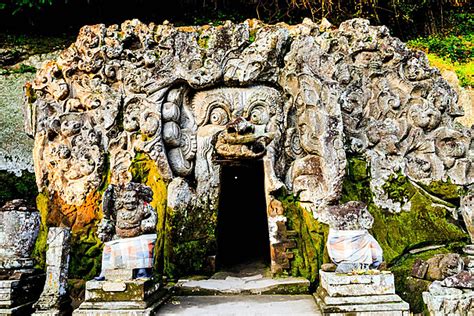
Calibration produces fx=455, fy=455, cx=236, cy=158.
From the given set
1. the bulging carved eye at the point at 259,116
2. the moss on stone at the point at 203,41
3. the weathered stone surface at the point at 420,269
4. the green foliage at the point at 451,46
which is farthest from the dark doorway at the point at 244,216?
the green foliage at the point at 451,46

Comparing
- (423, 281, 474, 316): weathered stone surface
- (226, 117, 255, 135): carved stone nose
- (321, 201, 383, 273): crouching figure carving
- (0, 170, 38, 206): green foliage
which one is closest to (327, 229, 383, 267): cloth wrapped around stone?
(321, 201, 383, 273): crouching figure carving

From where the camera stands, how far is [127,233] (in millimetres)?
5414

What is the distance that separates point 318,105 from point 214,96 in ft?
6.11

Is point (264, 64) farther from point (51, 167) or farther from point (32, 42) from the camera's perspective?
point (32, 42)

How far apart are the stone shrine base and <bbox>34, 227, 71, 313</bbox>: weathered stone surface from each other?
1.13 ft

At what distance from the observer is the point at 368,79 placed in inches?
349

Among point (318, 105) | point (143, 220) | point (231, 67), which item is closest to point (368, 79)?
point (318, 105)

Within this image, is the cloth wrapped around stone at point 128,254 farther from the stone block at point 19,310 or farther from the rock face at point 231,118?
the rock face at point 231,118

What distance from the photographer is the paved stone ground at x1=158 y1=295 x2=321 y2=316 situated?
18.5 feet

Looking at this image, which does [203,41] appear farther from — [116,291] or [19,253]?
[116,291]

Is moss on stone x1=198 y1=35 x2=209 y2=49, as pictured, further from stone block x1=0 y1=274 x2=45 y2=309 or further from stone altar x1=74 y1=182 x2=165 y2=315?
stone block x1=0 y1=274 x2=45 y2=309

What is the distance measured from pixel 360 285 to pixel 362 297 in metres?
0.13

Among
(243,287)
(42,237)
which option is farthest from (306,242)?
(42,237)

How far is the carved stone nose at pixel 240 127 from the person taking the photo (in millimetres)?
7707
